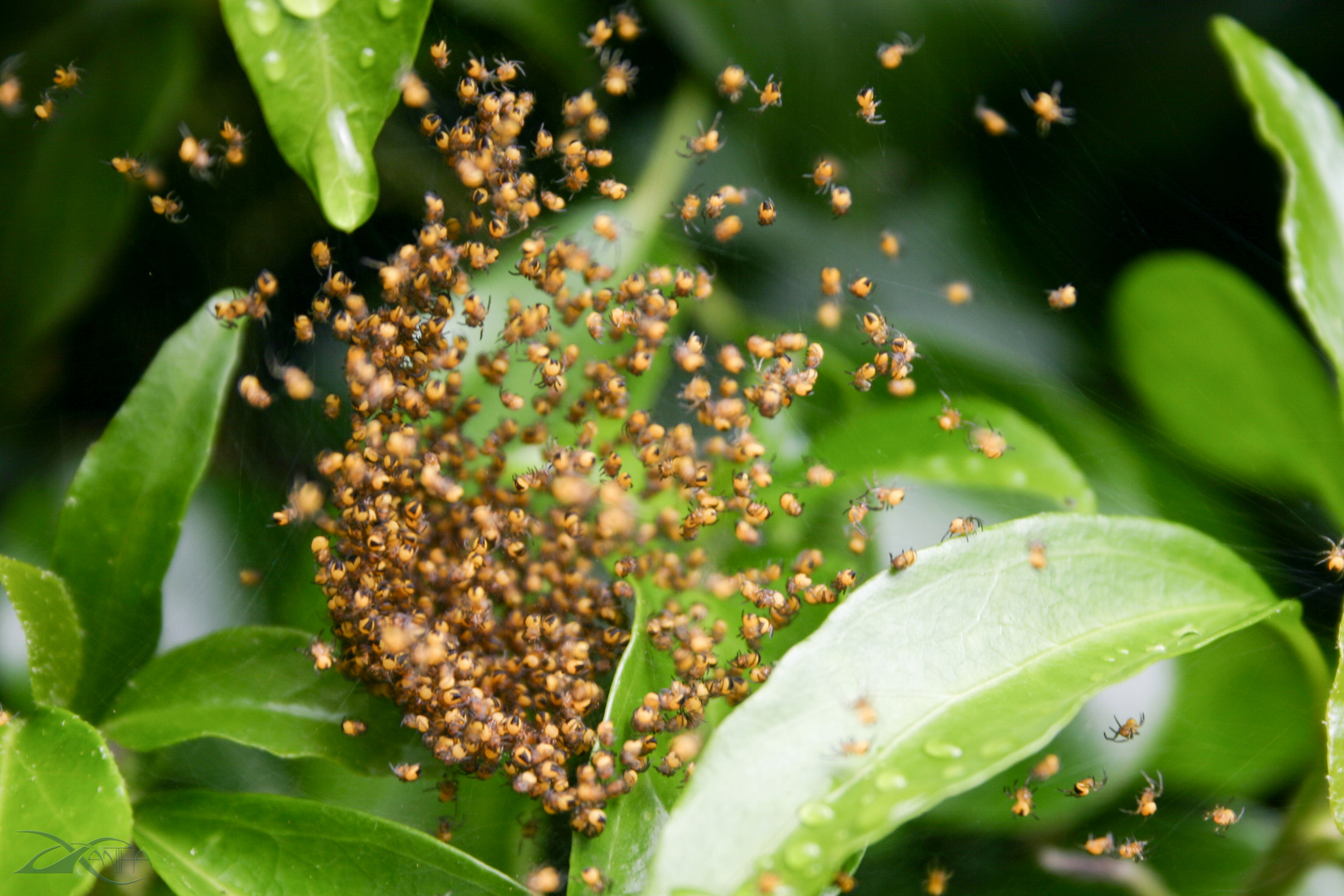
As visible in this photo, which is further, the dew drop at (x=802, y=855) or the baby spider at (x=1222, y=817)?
the baby spider at (x=1222, y=817)

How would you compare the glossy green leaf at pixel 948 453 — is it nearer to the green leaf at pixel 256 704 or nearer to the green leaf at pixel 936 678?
the green leaf at pixel 936 678

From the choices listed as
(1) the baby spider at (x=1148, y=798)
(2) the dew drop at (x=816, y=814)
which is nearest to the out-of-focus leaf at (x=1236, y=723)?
(1) the baby spider at (x=1148, y=798)

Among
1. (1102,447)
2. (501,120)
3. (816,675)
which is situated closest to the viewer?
(816,675)

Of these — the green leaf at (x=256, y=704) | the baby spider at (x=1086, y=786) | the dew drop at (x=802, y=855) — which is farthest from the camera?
the baby spider at (x=1086, y=786)

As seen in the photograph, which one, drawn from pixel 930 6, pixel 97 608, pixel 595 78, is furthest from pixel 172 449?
pixel 930 6

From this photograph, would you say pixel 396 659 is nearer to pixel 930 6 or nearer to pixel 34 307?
pixel 34 307

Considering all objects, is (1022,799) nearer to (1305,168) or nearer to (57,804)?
(1305,168)

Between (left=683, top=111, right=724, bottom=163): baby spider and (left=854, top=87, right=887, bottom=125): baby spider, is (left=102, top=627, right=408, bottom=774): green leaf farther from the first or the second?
(left=854, top=87, right=887, bottom=125): baby spider
